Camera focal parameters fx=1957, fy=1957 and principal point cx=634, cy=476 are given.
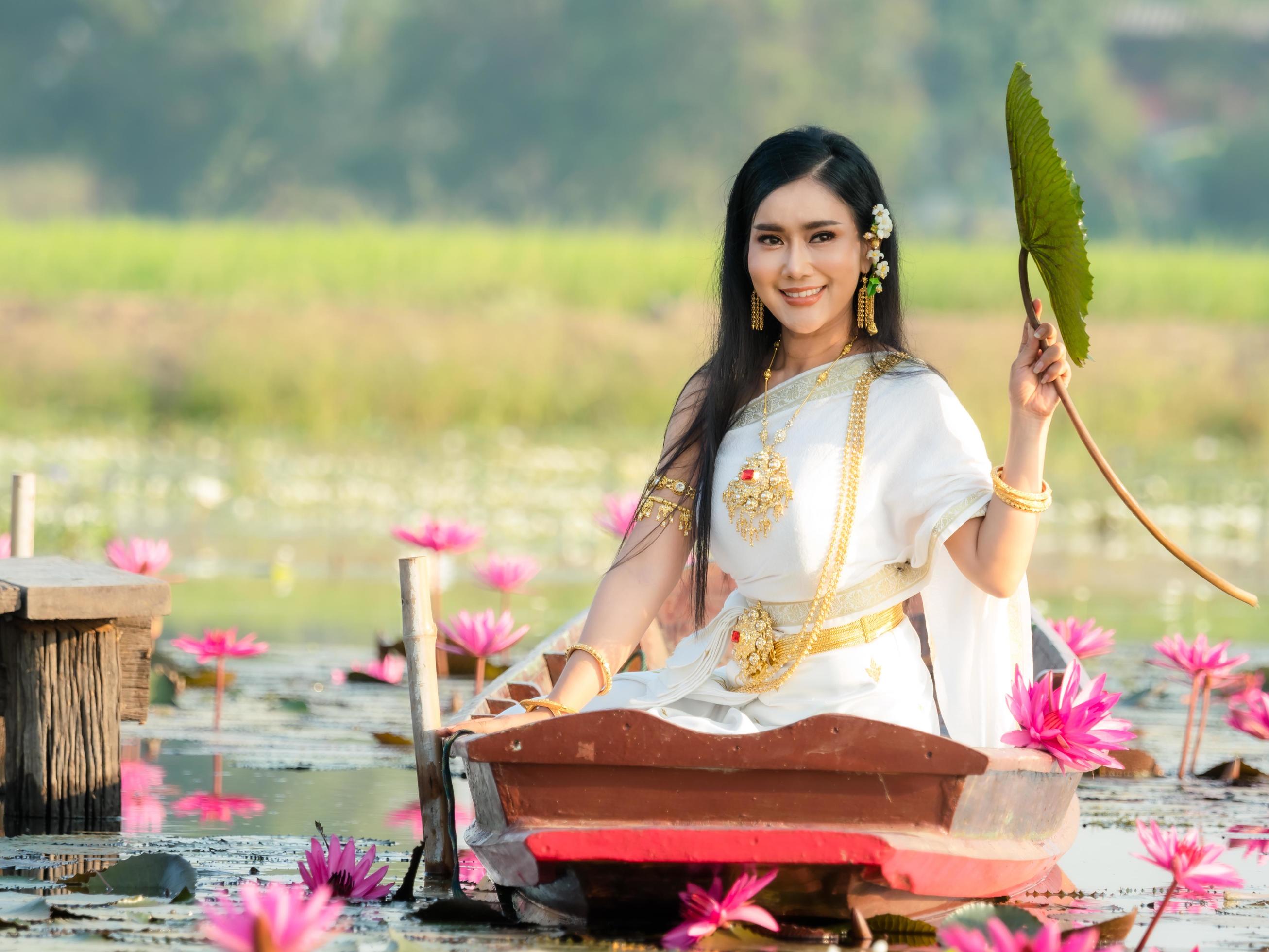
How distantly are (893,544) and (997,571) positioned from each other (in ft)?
0.65

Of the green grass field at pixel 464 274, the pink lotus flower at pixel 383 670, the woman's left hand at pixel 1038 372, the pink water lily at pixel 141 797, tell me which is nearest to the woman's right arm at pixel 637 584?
the woman's left hand at pixel 1038 372

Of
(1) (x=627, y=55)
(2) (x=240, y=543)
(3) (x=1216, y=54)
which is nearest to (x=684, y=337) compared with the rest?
(2) (x=240, y=543)

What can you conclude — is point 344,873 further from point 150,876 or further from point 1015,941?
point 1015,941

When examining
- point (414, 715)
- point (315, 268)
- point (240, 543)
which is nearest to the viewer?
point (414, 715)

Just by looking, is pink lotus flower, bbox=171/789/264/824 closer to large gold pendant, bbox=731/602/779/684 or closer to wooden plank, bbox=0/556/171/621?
wooden plank, bbox=0/556/171/621

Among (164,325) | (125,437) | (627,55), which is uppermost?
(627,55)

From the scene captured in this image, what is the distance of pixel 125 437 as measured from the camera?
12891 mm

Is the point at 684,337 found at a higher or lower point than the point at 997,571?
higher

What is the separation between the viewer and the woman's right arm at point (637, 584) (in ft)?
10.2

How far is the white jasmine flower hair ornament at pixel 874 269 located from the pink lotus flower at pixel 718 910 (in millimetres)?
986

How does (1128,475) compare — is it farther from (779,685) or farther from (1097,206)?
(1097,206)

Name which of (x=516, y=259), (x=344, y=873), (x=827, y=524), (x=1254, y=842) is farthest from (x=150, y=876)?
(x=516, y=259)

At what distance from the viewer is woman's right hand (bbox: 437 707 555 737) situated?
9.18ft

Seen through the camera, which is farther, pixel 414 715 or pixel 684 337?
pixel 684 337
